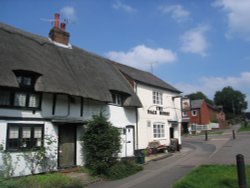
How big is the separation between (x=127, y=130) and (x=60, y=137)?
691 centimetres

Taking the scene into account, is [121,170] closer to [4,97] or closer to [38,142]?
[38,142]

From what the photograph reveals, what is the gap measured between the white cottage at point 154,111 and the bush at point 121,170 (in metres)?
6.18

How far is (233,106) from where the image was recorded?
371ft

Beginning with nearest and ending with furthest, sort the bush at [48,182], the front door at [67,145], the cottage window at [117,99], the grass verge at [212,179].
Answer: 1. the grass verge at [212,179]
2. the bush at [48,182]
3. the front door at [67,145]
4. the cottage window at [117,99]

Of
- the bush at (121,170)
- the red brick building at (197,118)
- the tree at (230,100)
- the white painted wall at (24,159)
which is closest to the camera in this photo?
the white painted wall at (24,159)

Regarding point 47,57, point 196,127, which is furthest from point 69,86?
point 196,127

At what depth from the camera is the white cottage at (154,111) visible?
2262 cm

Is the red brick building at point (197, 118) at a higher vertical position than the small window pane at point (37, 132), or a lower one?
higher

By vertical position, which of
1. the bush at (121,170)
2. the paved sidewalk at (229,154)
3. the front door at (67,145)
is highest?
the front door at (67,145)

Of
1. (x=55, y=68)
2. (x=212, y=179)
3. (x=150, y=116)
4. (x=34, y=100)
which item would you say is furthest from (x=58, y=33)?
(x=212, y=179)

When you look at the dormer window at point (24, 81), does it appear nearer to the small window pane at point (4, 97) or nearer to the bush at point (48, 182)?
the small window pane at point (4, 97)

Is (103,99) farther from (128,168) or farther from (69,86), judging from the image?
(128,168)

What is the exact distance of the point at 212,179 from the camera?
10906 millimetres

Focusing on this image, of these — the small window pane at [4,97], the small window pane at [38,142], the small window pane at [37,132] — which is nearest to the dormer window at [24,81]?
the small window pane at [4,97]
